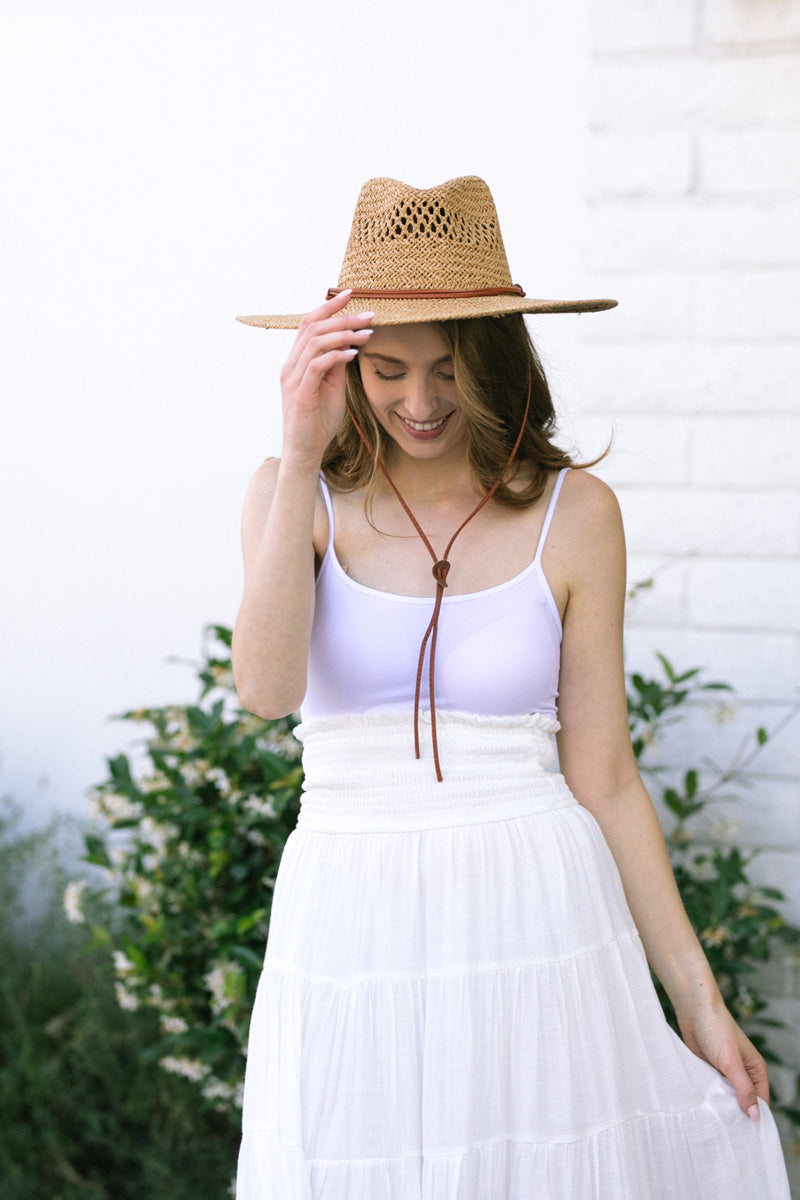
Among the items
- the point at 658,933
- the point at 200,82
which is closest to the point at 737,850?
the point at 658,933

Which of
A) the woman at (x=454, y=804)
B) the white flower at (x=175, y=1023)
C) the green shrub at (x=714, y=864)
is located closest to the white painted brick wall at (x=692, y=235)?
the green shrub at (x=714, y=864)

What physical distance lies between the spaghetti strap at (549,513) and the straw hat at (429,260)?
0.69 ft

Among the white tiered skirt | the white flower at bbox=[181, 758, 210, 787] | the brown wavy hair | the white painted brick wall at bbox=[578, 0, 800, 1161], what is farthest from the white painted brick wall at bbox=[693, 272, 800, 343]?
the white flower at bbox=[181, 758, 210, 787]

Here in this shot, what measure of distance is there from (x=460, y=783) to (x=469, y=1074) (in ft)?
1.01

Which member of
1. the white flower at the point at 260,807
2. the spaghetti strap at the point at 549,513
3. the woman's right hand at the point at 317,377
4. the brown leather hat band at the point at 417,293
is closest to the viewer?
the woman's right hand at the point at 317,377

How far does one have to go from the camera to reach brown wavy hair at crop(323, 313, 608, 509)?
4.52 feet

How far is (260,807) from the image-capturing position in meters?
2.03

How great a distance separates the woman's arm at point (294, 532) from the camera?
47.5 inches

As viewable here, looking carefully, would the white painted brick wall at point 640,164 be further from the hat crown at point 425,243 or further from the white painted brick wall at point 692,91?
the hat crown at point 425,243

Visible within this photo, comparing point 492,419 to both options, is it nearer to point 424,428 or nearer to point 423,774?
point 424,428

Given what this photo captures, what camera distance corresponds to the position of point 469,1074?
1.23 meters

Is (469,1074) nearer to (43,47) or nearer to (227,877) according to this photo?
(227,877)

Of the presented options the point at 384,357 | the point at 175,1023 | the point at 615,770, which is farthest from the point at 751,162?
the point at 175,1023

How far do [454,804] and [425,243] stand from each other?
637 millimetres
